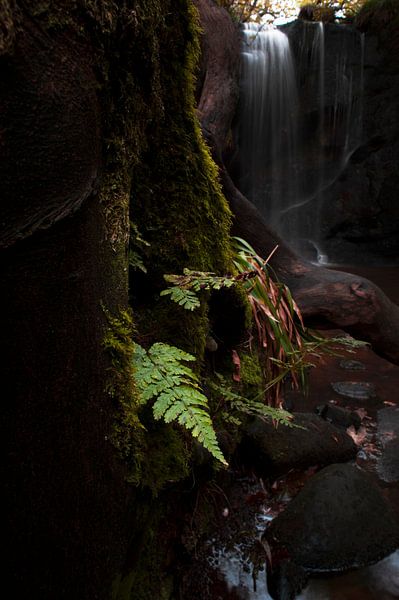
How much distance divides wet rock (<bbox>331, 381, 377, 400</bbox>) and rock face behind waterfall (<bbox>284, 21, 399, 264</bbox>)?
8.46 metres

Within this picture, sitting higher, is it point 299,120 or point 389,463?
point 299,120

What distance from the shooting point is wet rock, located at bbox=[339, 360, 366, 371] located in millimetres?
5707

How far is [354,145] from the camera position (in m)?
13.1

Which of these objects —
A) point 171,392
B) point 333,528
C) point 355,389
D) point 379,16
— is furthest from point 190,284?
point 379,16

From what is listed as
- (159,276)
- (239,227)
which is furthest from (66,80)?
(239,227)

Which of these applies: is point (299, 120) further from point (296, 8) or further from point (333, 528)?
point (333, 528)

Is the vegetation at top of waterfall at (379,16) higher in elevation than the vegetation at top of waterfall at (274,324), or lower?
higher

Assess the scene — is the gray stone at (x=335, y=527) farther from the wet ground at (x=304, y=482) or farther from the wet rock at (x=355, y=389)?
the wet rock at (x=355, y=389)

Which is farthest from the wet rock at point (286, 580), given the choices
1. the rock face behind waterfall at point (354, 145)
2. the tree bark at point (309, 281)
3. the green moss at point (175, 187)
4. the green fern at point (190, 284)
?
the rock face behind waterfall at point (354, 145)

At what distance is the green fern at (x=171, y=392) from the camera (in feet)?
3.86

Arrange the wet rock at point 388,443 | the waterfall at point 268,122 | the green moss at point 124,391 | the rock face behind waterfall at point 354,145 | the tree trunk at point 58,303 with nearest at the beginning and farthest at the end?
the tree trunk at point 58,303 → the green moss at point 124,391 → the wet rock at point 388,443 → the waterfall at point 268,122 → the rock face behind waterfall at point 354,145

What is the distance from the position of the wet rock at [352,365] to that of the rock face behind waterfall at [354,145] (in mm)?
7784

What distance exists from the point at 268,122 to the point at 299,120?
989 mm

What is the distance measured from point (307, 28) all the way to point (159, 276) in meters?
13.2
